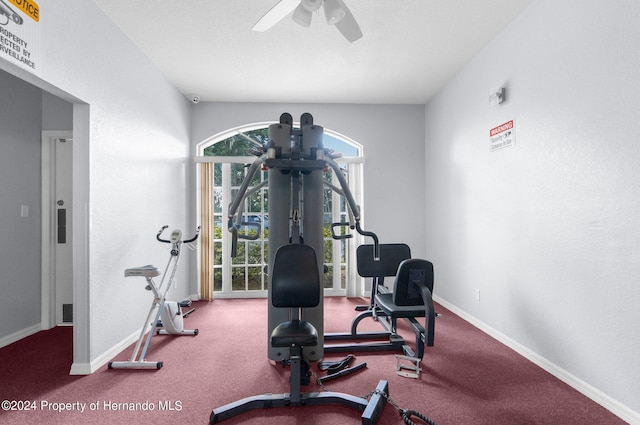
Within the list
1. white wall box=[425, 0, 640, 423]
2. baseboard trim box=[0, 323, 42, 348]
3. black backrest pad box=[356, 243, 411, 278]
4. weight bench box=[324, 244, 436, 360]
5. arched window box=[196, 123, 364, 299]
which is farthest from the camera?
arched window box=[196, 123, 364, 299]

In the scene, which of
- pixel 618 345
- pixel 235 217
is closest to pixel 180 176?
pixel 235 217

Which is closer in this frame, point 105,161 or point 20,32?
point 20,32

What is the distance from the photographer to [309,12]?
2.05 m

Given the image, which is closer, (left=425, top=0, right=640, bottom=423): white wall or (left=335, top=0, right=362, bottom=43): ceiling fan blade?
(left=425, top=0, right=640, bottom=423): white wall

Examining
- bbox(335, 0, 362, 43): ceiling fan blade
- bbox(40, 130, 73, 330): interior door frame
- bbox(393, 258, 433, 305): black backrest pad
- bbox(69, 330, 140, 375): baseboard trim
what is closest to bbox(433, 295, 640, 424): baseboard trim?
bbox(393, 258, 433, 305): black backrest pad

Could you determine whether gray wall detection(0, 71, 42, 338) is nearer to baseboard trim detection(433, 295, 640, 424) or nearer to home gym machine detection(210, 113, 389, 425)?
home gym machine detection(210, 113, 389, 425)

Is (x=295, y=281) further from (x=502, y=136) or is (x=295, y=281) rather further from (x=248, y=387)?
(x=502, y=136)

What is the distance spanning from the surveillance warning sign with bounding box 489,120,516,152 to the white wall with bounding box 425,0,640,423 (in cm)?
6

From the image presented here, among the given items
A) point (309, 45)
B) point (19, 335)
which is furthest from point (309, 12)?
point (19, 335)

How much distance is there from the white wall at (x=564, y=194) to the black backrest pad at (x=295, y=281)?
1.80 meters

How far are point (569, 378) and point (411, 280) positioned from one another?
127cm

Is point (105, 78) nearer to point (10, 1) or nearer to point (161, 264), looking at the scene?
point (10, 1)

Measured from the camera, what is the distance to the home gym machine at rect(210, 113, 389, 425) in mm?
1965

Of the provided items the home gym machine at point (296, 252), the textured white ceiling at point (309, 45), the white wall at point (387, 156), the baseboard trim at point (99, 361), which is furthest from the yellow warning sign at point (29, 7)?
the white wall at point (387, 156)
